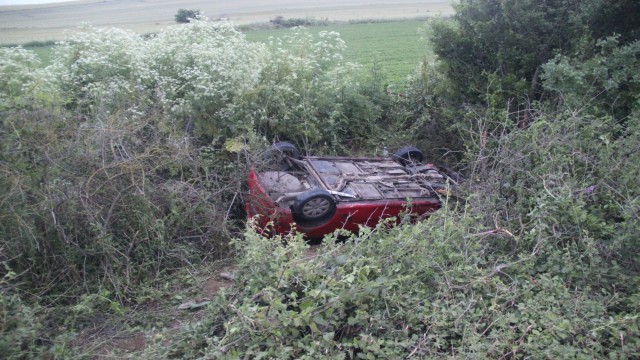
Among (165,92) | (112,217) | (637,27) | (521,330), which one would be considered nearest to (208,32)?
(165,92)

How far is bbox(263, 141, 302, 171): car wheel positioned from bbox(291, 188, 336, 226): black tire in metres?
1.33

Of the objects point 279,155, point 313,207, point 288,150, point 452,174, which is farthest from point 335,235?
point 452,174

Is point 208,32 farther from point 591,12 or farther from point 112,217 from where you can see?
point 591,12

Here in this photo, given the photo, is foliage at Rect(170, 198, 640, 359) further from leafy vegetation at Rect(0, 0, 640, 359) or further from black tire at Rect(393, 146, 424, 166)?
black tire at Rect(393, 146, 424, 166)

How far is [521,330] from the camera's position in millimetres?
3588

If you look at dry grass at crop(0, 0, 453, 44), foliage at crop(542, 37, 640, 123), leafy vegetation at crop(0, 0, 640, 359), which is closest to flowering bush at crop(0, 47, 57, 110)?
leafy vegetation at crop(0, 0, 640, 359)

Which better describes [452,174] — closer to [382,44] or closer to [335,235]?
[335,235]

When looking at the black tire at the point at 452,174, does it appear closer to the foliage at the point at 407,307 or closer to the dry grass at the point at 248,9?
the foliage at the point at 407,307

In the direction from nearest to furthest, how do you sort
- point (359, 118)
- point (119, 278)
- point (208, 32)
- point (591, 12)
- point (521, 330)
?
point (521, 330)
point (119, 278)
point (591, 12)
point (359, 118)
point (208, 32)

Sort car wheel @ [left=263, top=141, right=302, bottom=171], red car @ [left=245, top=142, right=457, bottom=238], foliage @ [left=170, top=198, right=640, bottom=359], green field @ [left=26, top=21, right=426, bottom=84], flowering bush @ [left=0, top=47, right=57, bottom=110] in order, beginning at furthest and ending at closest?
1. green field @ [left=26, top=21, right=426, bottom=84]
2. car wheel @ [left=263, top=141, right=302, bottom=171]
3. flowering bush @ [left=0, top=47, right=57, bottom=110]
4. red car @ [left=245, top=142, right=457, bottom=238]
5. foliage @ [left=170, top=198, right=640, bottom=359]

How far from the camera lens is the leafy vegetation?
3.67 metres

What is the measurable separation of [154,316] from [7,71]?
17.2ft

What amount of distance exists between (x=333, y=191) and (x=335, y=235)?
6.60ft

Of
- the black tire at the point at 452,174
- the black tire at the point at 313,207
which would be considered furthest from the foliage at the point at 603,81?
the black tire at the point at 313,207
